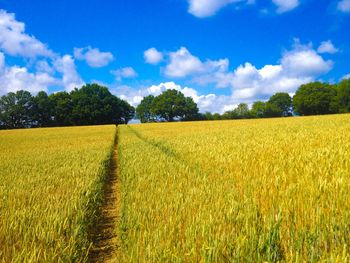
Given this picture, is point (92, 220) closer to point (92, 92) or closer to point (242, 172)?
point (242, 172)

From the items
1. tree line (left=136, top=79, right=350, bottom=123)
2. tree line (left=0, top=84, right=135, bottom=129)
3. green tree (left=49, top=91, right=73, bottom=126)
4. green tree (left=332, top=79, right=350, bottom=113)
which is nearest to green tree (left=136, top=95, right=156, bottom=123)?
tree line (left=136, top=79, right=350, bottom=123)

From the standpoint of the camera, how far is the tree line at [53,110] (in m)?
91.1

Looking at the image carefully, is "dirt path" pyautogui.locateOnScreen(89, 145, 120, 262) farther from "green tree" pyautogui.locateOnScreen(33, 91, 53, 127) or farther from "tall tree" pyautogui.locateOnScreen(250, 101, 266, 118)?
"tall tree" pyautogui.locateOnScreen(250, 101, 266, 118)

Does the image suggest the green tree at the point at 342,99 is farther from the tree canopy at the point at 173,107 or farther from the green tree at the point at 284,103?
the tree canopy at the point at 173,107

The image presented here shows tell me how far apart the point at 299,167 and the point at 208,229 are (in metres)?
3.02

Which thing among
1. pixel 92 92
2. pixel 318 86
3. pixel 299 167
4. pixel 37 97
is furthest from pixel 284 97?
pixel 299 167

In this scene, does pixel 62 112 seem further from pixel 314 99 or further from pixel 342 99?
pixel 342 99

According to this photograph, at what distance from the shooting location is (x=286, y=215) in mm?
2678

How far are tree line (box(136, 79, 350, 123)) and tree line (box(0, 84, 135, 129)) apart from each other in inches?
925

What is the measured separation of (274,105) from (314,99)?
111 ft

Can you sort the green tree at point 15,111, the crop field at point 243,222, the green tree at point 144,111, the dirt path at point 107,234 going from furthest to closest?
1. the green tree at point 144,111
2. the green tree at point 15,111
3. the dirt path at point 107,234
4. the crop field at point 243,222

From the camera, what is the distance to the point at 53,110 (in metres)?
93.8

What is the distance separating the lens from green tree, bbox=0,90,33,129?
89.7 meters

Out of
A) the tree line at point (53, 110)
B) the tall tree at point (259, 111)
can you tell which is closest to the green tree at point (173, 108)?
the tree line at point (53, 110)
